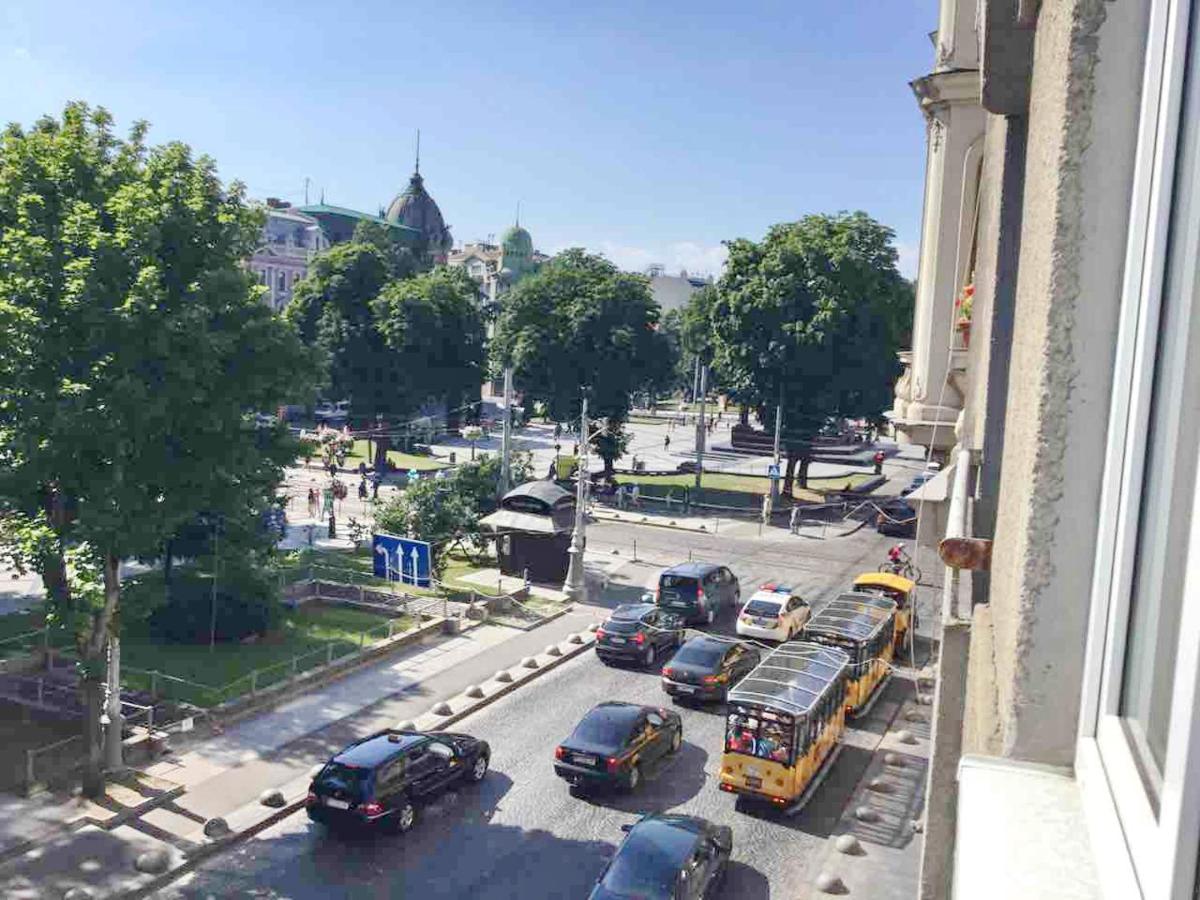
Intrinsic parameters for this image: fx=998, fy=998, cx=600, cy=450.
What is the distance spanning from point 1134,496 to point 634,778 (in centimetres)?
1585

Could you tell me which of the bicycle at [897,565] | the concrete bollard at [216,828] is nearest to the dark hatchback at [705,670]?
the concrete bollard at [216,828]

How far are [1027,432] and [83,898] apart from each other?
1415cm

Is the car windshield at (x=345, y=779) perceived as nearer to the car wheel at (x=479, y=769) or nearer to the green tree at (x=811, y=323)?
the car wheel at (x=479, y=769)

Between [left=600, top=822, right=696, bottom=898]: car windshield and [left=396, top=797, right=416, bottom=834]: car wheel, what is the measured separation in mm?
4002

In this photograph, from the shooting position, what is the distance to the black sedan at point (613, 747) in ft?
53.8

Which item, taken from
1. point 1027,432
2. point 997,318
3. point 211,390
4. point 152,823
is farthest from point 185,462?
point 1027,432

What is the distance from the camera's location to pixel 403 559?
2956cm

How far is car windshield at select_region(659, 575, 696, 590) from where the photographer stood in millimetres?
27688

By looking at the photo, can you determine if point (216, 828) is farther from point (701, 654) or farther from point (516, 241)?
point (516, 241)

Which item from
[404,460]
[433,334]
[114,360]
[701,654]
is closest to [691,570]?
[701,654]

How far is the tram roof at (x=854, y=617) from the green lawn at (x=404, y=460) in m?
36.1

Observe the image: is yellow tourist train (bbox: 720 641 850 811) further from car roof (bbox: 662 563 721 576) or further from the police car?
car roof (bbox: 662 563 721 576)

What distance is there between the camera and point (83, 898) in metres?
Result: 12.9

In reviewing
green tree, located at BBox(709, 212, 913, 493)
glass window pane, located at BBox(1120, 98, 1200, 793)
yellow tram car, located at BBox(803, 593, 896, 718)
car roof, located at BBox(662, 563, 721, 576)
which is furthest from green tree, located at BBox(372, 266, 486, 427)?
glass window pane, located at BBox(1120, 98, 1200, 793)
